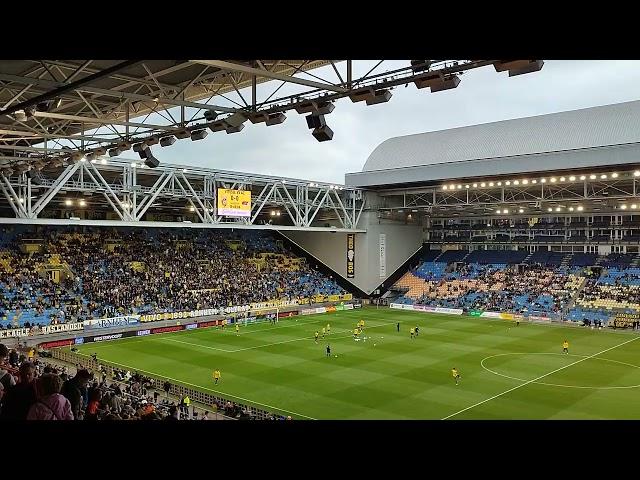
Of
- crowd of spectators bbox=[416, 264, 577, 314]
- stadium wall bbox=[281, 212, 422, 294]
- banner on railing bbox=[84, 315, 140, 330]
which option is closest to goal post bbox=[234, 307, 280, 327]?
banner on railing bbox=[84, 315, 140, 330]

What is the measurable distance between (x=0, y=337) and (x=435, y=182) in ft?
118

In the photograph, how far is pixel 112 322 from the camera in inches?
1532

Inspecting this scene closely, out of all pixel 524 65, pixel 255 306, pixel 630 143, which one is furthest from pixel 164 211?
pixel 524 65

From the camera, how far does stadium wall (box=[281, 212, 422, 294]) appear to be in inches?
2292

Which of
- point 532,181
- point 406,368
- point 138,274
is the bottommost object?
point 406,368

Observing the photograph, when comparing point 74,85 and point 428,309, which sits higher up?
point 74,85

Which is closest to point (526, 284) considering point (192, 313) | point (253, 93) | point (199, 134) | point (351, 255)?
point (351, 255)

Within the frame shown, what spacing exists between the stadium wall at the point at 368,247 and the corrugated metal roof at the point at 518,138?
7036mm

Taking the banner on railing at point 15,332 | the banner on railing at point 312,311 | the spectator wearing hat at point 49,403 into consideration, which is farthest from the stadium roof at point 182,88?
the banner on railing at point 312,311

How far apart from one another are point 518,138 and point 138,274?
1370 inches

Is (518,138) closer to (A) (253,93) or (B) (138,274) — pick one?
(B) (138,274)

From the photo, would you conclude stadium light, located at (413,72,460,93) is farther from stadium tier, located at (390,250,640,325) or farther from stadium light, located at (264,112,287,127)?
stadium tier, located at (390,250,640,325)

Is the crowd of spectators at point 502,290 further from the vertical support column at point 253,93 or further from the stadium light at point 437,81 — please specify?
the stadium light at point 437,81
